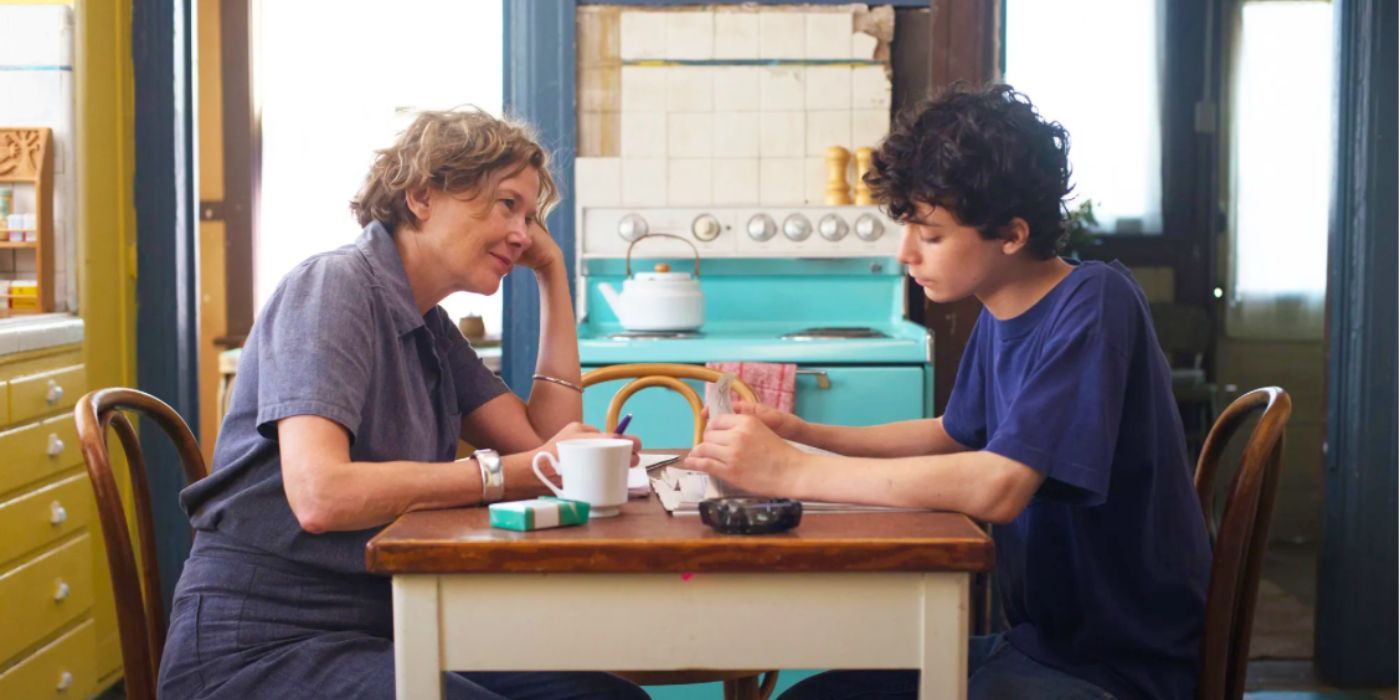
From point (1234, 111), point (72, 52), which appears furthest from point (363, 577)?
point (1234, 111)

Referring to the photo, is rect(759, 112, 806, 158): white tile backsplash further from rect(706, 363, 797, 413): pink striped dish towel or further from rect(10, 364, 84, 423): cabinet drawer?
rect(10, 364, 84, 423): cabinet drawer

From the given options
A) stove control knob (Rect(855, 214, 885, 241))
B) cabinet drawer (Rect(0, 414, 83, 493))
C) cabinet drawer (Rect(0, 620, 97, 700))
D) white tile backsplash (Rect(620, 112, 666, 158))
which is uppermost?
white tile backsplash (Rect(620, 112, 666, 158))

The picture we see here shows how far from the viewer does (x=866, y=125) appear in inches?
148

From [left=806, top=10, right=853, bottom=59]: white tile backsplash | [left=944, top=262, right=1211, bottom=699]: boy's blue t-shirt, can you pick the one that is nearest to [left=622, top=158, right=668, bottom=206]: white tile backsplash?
[left=806, top=10, right=853, bottom=59]: white tile backsplash

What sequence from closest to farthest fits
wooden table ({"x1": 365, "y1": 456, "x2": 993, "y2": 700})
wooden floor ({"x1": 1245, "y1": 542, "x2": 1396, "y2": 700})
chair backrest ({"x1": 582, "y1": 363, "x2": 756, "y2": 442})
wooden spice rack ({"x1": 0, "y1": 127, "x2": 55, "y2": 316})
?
wooden table ({"x1": 365, "y1": 456, "x2": 993, "y2": 700}) < chair backrest ({"x1": 582, "y1": 363, "x2": 756, "y2": 442}) < wooden spice rack ({"x1": 0, "y1": 127, "x2": 55, "y2": 316}) < wooden floor ({"x1": 1245, "y1": 542, "x2": 1396, "y2": 700})

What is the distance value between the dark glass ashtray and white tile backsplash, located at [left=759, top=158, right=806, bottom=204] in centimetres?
252

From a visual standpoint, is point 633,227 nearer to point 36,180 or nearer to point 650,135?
point 650,135

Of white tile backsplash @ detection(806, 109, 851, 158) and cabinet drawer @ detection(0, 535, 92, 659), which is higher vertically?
white tile backsplash @ detection(806, 109, 851, 158)

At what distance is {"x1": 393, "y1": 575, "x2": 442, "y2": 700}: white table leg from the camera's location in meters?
1.25

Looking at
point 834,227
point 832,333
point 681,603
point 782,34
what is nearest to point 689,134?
point 782,34

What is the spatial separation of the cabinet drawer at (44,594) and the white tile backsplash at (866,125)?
218cm

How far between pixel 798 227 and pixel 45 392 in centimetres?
188

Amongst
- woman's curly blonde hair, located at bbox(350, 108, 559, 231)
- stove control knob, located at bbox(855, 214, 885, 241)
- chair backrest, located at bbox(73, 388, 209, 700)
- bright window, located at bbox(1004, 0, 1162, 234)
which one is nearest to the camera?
chair backrest, located at bbox(73, 388, 209, 700)

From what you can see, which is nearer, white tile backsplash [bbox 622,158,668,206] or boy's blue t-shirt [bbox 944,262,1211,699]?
boy's blue t-shirt [bbox 944,262,1211,699]
